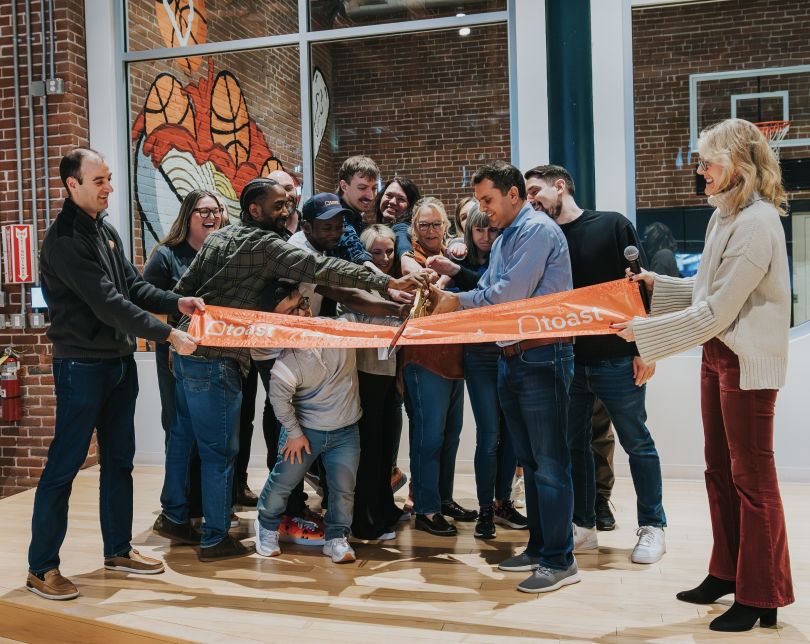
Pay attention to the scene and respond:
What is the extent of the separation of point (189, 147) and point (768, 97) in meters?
4.22

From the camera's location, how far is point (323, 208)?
3492 millimetres

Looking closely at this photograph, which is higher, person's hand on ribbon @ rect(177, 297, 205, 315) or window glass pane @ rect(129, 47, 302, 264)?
window glass pane @ rect(129, 47, 302, 264)

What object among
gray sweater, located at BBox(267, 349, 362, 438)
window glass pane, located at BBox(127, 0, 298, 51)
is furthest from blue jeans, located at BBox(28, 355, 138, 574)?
window glass pane, located at BBox(127, 0, 298, 51)

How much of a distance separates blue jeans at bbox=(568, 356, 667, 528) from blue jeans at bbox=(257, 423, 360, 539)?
1.01 meters

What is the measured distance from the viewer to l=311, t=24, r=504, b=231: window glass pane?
5.70m

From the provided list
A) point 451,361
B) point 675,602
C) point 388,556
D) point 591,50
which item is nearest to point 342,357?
point 451,361

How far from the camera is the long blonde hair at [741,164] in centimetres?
262

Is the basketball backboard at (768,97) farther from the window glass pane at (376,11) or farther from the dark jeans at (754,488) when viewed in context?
the dark jeans at (754,488)

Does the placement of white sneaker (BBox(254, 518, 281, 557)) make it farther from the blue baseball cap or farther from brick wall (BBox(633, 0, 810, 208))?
brick wall (BBox(633, 0, 810, 208))

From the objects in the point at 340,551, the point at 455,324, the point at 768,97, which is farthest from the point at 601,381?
the point at 768,97

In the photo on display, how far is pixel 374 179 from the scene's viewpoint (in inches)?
160

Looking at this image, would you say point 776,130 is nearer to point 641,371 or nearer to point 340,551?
point 641,371

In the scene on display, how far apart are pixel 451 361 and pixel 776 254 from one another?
1641mm

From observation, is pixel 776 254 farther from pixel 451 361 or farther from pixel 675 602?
pixel 451 361
